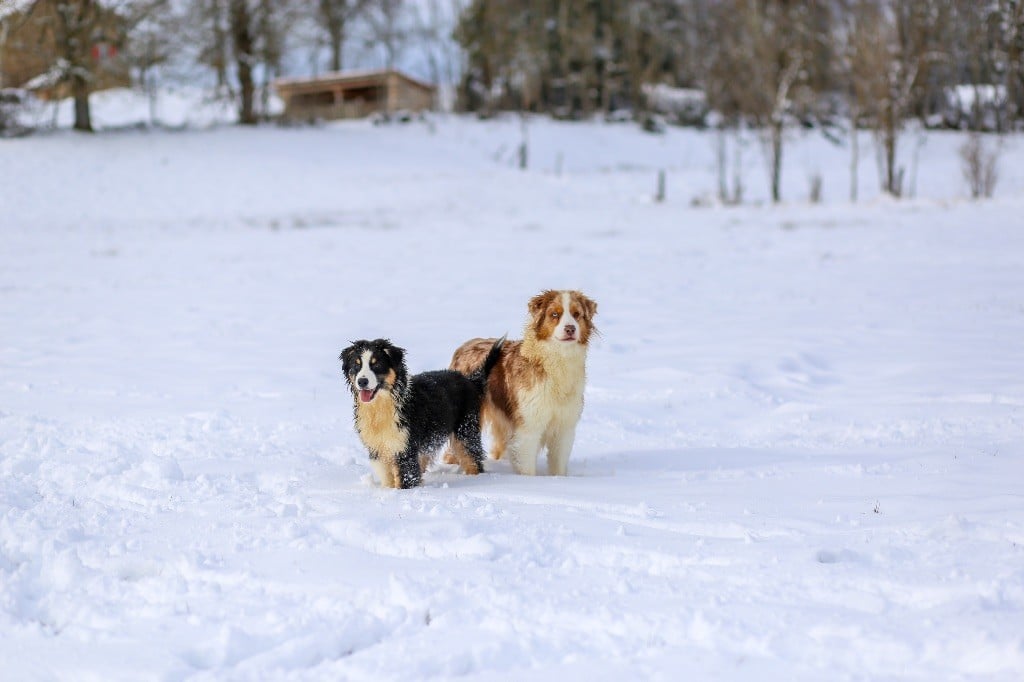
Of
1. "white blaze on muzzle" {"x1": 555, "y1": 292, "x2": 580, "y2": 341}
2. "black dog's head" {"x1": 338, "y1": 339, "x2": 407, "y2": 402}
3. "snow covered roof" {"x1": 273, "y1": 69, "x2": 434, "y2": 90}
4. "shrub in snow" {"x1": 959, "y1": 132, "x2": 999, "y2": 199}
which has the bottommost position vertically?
"black dog's head" {"x1": 338, "y1": 339, "x2": 407, "y2": 402}

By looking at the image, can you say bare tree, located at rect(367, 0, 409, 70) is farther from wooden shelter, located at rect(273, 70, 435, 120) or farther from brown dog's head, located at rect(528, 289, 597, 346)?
brown dog's head, located at rect(528, 289, 597, 346)

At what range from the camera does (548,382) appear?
6.50 m

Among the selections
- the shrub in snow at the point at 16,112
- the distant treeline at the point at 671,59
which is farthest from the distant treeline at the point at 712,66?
the shrub in snow at the point at 16,112

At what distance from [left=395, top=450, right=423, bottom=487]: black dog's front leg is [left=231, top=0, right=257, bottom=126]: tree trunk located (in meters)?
39.2

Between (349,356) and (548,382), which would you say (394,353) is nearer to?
(349,356)

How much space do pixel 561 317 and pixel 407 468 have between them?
151 cm

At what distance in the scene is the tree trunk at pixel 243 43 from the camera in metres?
40.8

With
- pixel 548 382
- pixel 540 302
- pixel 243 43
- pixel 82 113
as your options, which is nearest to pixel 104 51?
pixel 82 113

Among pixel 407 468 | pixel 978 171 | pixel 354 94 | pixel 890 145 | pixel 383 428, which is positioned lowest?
pixel 407 468

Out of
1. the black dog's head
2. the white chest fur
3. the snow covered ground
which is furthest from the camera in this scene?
the white chest fur

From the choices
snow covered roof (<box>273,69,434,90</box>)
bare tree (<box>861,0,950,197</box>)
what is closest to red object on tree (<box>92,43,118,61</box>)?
snow covered roof (<box>273,69,434,90</box>)

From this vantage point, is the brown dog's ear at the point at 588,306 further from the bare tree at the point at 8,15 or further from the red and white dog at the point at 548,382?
the bare tree at the point at 8,15

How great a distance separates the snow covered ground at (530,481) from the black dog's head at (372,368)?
648 millimetres

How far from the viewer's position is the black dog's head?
5684 mm
